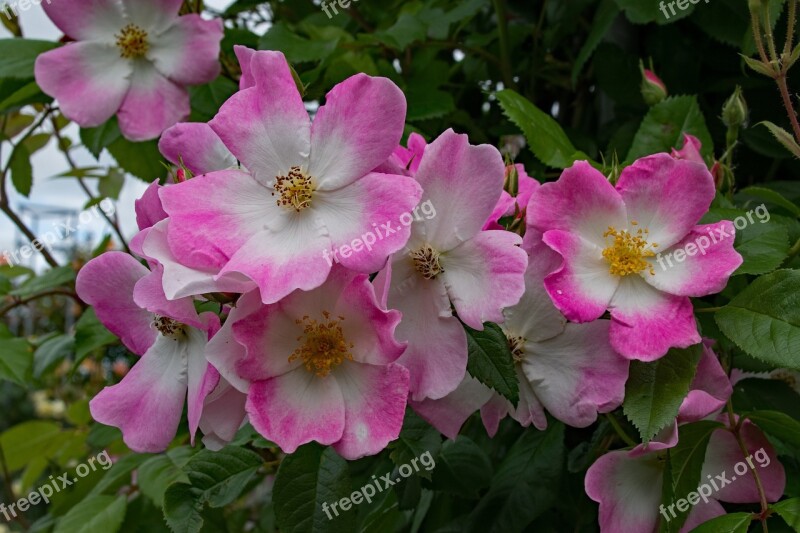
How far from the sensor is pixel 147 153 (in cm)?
133

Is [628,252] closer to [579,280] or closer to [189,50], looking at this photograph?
[579,280]

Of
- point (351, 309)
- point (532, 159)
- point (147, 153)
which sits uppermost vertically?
point (351, 309)

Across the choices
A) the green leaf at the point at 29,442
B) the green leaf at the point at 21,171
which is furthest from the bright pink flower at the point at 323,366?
the green leaf at the point at 29,442

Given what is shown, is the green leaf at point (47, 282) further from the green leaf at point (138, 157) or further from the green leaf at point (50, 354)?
the green leaf at point (138, 157)

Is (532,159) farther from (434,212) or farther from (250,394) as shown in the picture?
(250,394)

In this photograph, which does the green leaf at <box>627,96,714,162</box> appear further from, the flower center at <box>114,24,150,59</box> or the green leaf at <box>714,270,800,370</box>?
the flower center at <box>114,24,150,59</box>

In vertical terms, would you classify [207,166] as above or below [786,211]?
above

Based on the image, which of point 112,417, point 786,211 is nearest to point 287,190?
A: point 112,417

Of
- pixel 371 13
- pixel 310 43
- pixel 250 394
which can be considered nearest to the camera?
pixel 250 394

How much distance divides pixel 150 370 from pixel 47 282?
0.78 m

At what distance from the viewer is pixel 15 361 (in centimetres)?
126

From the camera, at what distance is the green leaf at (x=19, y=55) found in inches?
47.3

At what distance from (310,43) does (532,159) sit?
16.3 inches

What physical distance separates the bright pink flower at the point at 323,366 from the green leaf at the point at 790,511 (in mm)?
373
